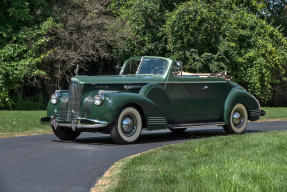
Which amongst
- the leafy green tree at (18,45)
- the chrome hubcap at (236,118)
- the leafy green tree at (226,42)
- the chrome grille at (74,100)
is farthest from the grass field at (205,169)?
the leafy green tree at (226,42)

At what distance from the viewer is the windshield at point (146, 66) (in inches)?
480

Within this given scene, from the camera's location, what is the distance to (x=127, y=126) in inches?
427

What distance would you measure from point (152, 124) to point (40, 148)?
2563mm

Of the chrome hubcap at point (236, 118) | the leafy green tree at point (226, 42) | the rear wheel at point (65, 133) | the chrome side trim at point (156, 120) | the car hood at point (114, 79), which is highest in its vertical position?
the leafy green tree at point (226, 42)

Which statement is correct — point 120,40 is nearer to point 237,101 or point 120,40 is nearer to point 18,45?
point 18,45

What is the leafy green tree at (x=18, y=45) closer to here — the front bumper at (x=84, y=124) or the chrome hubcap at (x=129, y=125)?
the front bumper at (x=84, y=124)

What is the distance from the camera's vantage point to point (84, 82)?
1087cm

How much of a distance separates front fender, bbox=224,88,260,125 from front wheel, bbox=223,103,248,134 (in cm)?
11

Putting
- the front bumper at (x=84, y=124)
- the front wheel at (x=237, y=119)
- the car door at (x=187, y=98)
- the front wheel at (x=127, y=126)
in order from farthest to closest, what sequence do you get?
the front wheel at (x=237, y=119) → the car door at (x=187, y=98) → the front wheel at (x=127, y=126) → the front bumper at (x=84, y=124)

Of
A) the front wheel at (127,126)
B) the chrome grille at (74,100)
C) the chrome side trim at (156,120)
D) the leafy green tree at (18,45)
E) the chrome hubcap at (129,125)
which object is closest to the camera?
the front wheel at (127,126)

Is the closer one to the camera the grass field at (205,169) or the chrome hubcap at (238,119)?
the grass field at (205,169)

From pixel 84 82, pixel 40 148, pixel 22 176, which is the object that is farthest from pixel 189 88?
pixel 22 176

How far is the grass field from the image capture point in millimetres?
5911

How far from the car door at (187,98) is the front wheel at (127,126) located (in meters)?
1.10
